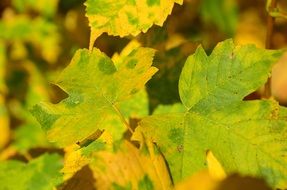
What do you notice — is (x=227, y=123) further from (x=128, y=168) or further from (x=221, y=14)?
(x=221, y=14)

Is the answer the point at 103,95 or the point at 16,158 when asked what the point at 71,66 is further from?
the point at 16,158

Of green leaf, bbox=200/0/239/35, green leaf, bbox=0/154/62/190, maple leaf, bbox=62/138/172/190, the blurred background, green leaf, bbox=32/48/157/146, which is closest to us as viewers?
maple leaf, bbox=62/138/172/190

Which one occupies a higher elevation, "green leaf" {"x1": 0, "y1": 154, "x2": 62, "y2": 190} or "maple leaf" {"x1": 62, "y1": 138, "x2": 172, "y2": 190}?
"maple leaf" {"x1": 62, "y1": 138, "x2": 172, "y2": 190}

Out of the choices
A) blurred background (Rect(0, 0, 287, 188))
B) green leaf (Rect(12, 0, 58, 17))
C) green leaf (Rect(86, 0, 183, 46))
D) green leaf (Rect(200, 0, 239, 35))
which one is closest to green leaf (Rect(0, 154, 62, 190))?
green leaf (Rect(86, 0, 183, 46))

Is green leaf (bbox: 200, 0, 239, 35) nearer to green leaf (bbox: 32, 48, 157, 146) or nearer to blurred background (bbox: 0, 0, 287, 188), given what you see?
blurred background (bbox: 0, 0, 287, 188)

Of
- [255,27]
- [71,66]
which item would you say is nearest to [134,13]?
[71,66]

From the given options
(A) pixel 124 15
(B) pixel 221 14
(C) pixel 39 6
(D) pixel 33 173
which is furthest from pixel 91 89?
(B) pixel 221 14
